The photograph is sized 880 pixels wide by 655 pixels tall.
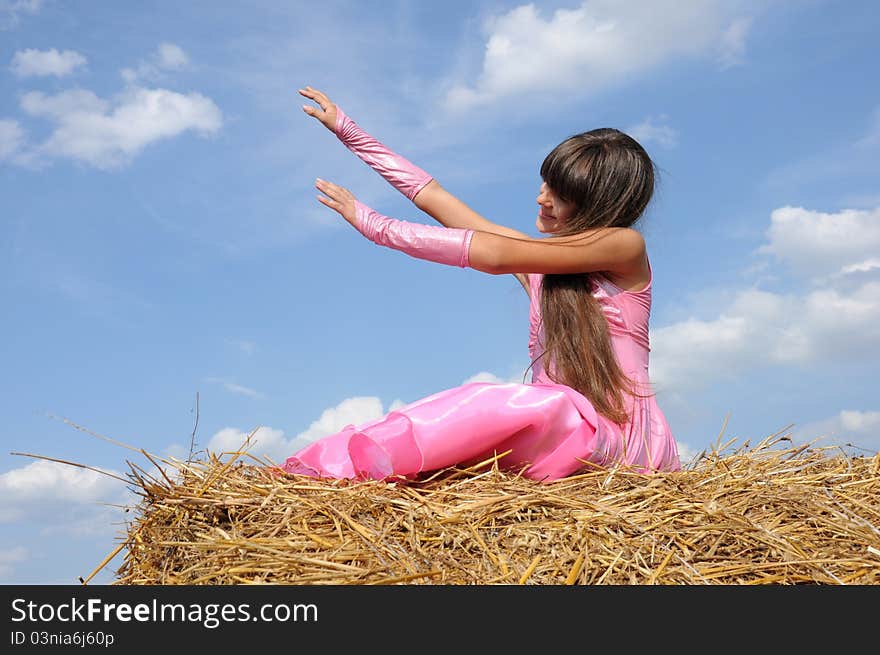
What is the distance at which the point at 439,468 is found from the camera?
2.73m

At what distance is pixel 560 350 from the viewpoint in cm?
323

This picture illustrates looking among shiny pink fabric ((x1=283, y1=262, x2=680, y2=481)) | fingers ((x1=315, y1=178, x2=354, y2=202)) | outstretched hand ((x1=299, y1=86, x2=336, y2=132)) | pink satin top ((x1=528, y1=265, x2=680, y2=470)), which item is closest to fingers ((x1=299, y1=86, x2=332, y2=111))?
outstretched hand ((x1=299, y1=86, x2=336, y2=132))

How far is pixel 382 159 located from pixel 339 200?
2.24 ft

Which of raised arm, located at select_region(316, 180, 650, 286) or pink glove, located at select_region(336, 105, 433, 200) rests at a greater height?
pink glove, located at select_region(336, 105, 433, 200)

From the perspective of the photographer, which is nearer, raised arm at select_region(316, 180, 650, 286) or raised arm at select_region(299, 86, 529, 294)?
Answer: raised arm at select_region(316, 180, 650, 286)

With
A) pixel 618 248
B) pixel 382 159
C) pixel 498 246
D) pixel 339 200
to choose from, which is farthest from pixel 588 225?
pixel 382 159

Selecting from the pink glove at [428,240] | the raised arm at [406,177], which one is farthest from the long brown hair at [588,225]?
the raised arm at [406,177]

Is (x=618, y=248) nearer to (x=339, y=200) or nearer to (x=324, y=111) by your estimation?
(x=339, y=200)

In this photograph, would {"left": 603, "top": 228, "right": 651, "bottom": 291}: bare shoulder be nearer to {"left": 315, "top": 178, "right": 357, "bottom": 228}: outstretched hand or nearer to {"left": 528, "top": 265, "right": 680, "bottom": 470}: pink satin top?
{"left": 528, "top": 265, "right": 680, "bottom": 470}: pink satin top

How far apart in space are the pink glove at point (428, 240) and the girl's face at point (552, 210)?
0.47 meters

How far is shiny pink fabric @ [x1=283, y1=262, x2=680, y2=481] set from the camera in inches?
104
